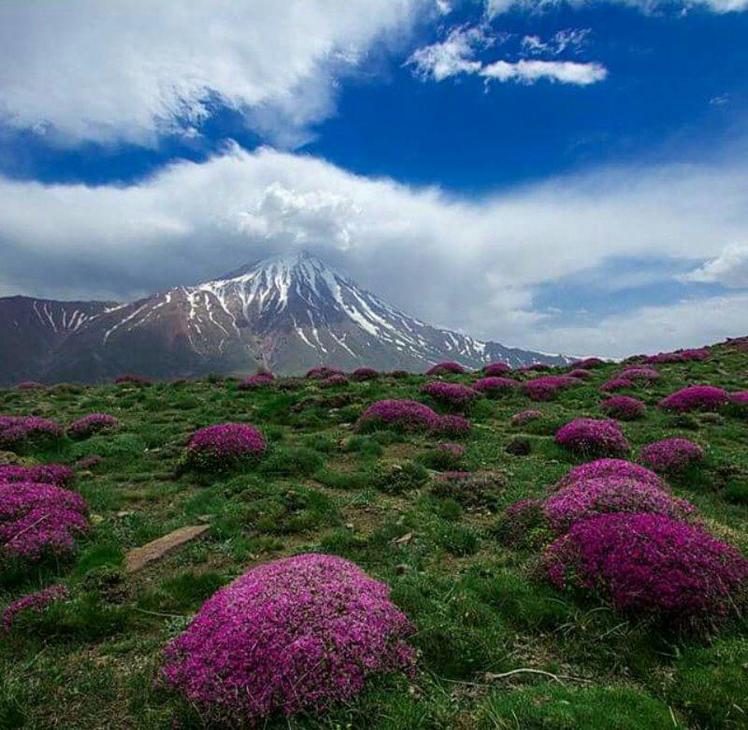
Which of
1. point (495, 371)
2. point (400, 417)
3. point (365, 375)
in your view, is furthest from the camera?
point (495, 371)

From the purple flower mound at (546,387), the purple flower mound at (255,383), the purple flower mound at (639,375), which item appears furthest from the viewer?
the purple flower mound at (255,383)

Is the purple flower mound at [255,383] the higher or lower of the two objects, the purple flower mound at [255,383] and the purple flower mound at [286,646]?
the higher

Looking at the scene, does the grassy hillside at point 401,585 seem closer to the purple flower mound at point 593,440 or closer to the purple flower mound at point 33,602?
the purple flower mound at point 33,602

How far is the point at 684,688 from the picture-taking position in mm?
5801

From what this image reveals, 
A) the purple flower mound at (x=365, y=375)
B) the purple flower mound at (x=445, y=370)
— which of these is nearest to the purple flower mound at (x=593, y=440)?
the purple flower mound at (x=365, y=375)

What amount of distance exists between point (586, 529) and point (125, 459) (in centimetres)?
1261

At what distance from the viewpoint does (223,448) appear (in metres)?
14.4

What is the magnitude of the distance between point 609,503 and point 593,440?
19.9 ft

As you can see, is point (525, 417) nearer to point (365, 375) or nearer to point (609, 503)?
point (609, 503)

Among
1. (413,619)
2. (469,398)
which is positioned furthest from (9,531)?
(469,398)

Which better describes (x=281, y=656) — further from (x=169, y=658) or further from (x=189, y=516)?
(x=189, y=516)

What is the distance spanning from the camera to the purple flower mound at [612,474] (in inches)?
424

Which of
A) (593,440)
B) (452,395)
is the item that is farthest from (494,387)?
(593,440)

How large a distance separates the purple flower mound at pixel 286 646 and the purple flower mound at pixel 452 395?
560 inches
